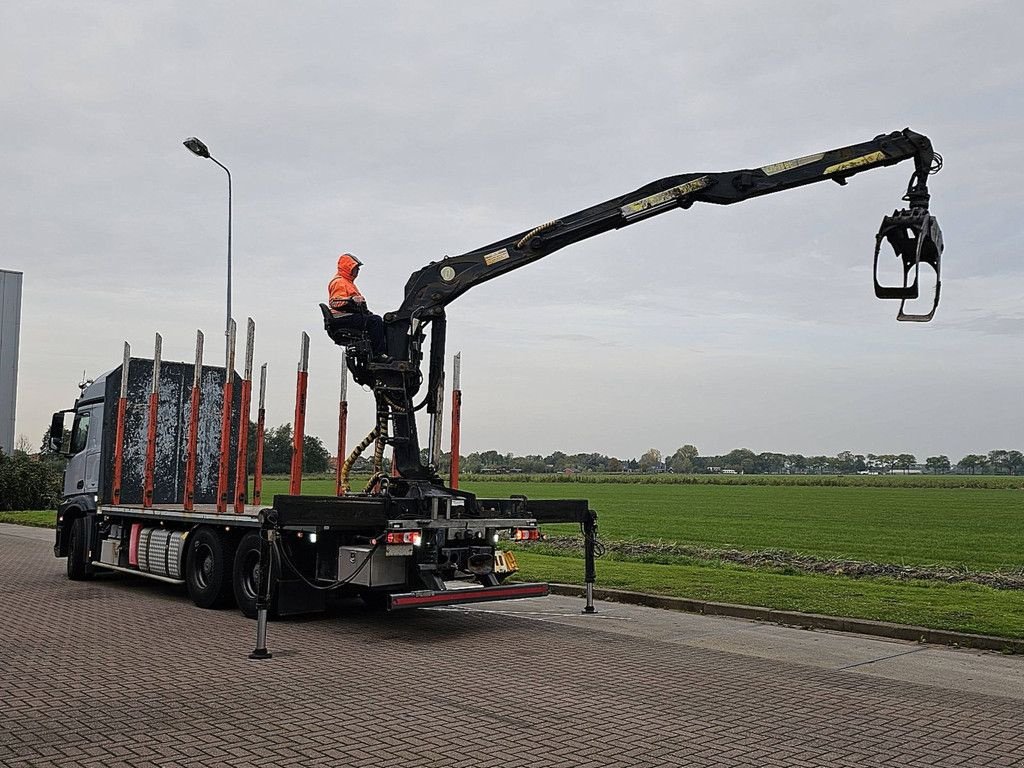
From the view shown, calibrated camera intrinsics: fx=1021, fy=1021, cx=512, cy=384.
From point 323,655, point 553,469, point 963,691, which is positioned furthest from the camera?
point 553,469

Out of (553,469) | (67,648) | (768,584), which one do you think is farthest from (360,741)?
(553,469)

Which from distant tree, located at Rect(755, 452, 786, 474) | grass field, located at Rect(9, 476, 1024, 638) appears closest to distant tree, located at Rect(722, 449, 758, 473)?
distant tree, located at Rect(755, 452, 786, 474)

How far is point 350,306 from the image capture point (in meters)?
12.2

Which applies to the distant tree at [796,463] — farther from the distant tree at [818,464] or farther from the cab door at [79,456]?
the cab door at [79,456]

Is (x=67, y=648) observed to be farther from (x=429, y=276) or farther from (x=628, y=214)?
(x=628, y=214)

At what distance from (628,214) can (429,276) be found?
2.62 m

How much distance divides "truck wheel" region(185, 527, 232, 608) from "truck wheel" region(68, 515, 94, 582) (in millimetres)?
4008

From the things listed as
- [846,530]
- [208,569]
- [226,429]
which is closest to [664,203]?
[226,429]

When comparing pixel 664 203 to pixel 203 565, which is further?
pixel 203 565

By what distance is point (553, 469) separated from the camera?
124 metres

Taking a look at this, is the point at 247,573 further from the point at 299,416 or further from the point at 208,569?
the point at 299,416

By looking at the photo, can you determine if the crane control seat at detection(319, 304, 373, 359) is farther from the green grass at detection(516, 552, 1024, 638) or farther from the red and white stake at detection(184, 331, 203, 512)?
the green grass at detection(516, 552, 1024, 638)

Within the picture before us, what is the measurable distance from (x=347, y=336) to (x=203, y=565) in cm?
369

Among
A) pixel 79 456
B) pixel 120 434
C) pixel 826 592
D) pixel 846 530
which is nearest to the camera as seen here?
pixel 826 592
